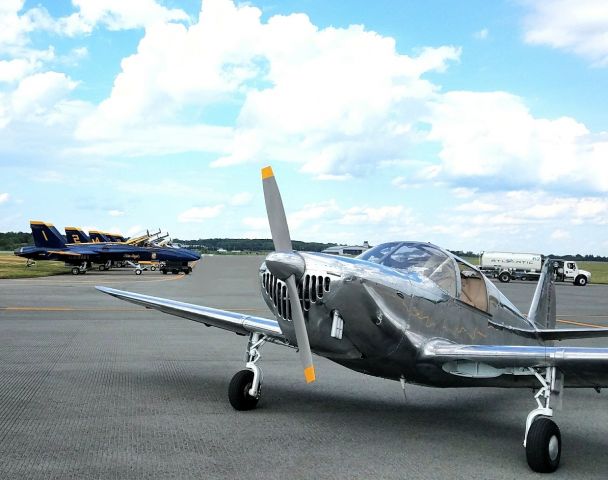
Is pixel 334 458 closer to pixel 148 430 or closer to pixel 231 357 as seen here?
pixel 148 430

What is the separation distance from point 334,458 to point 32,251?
179ft

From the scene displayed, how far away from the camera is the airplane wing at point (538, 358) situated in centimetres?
568

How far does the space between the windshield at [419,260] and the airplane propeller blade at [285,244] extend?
1.07m

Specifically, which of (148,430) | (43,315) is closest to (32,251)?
(43,315)

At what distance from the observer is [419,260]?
688cm

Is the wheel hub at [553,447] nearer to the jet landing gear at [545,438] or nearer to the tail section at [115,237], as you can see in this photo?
the jet landing gear at [545,438]

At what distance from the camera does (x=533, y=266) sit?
60531 mm

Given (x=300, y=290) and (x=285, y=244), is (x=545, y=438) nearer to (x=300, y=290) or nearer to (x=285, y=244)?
(x=300, y=290)

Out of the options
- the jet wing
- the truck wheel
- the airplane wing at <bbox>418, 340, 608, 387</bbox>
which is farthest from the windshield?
the truck wheel

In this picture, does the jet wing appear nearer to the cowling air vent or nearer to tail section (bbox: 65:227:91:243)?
the cowling air vent

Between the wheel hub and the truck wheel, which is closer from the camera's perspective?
the wheel hub

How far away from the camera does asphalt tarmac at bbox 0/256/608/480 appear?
5.29 metres

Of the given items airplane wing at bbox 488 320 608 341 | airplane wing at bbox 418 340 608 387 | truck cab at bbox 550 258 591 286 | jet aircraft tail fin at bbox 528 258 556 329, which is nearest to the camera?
airplane wing at bbox 418 340 608 387

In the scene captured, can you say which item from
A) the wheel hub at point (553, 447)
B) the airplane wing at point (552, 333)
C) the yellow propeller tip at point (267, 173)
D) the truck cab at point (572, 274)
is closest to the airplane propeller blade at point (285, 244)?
the yellow propeller tip at point (267, 173)
